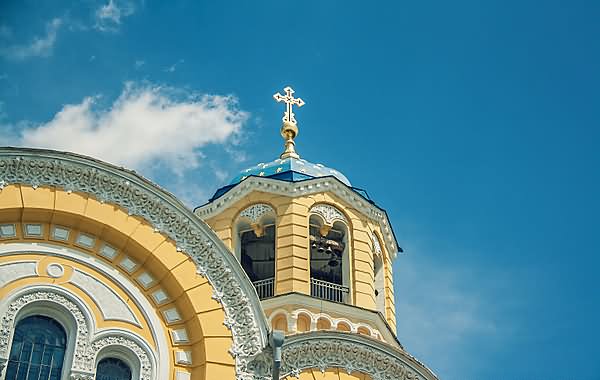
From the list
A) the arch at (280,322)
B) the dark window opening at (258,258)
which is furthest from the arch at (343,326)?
the dark window opening at (258,258)

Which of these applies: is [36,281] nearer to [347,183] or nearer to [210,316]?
[210,316]

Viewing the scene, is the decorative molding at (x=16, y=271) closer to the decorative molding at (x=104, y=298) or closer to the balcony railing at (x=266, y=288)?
the decorative molding at (x=104, y=298)

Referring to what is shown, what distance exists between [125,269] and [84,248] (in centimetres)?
82

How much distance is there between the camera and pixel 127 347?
15.9 m

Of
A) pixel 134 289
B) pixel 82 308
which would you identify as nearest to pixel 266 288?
pixel 134 289

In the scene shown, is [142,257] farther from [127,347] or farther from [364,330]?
[364,330]

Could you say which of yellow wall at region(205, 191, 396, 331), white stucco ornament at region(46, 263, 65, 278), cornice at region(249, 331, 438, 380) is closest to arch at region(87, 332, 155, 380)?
white stucco ornament at region(46, 263, 65, 278)

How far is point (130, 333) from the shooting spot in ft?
52.5

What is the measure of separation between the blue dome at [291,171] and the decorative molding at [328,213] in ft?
2.68

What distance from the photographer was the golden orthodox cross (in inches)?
968

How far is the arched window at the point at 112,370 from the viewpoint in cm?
1577

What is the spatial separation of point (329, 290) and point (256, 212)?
8.28 ft

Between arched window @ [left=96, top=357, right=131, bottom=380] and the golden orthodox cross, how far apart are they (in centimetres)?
1019

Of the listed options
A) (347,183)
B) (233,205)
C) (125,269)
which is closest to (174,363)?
(125,269)
